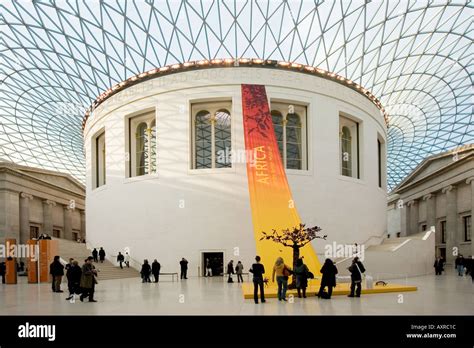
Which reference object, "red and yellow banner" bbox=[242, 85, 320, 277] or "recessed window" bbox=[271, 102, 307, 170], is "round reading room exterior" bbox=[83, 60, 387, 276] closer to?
"recessed window" bbox=[271, 102, 307, 170]

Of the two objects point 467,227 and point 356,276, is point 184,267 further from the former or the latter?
point 467,227

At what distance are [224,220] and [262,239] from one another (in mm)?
7363

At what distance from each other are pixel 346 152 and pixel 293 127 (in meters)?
5.68

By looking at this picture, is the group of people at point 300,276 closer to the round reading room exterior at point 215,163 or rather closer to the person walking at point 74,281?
the person walking at point 74,281

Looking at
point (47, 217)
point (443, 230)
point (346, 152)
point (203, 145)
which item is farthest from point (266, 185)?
point (47, 217)

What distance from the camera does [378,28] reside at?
32.5 metres

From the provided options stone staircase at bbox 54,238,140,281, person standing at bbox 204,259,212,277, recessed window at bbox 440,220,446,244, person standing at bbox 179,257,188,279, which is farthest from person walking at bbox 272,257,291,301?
recessed window at bbox 440,220,446,244

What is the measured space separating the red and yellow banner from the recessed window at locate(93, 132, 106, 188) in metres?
15.4

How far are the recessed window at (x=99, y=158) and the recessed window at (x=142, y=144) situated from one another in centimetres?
538

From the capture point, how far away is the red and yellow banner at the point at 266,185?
2014 cm

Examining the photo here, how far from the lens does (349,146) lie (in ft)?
108

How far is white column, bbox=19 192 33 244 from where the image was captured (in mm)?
42519
